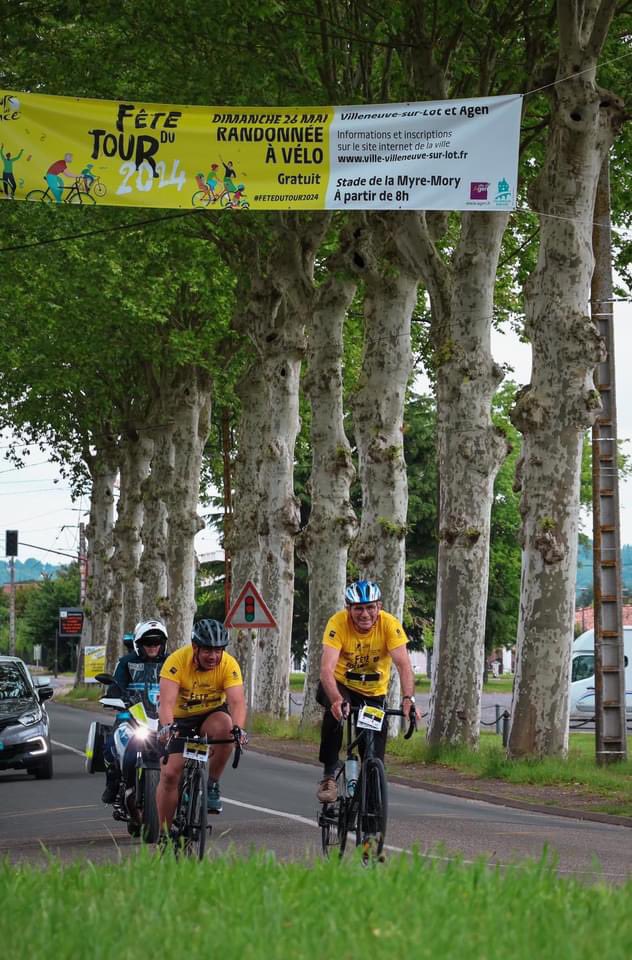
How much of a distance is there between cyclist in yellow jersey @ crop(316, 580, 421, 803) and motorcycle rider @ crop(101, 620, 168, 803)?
1843 mm

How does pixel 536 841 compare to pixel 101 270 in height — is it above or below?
below

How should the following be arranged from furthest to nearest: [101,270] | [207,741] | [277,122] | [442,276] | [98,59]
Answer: [101,270]
[98,59]
[442,276]
[277,122]
[207,741]

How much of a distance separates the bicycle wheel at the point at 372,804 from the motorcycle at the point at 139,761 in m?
1.79

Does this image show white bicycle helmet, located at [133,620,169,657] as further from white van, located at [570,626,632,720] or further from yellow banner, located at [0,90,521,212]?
white van, located at [570,626,632,720]

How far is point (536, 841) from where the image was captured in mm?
13242

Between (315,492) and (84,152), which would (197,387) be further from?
(84,152)

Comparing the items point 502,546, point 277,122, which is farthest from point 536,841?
point 502,546

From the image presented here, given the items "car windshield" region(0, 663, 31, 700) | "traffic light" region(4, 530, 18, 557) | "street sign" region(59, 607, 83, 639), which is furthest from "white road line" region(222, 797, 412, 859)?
"street sign" region(59, 607, 83, 639)

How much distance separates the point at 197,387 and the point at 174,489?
2805 mm

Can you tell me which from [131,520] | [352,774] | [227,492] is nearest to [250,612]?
[352,774]

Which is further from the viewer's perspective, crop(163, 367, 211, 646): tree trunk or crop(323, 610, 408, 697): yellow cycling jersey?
crop(163, 367, 211, 646): tree trunk

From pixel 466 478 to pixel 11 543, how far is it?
65870 mm

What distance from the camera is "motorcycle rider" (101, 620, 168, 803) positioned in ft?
42.8

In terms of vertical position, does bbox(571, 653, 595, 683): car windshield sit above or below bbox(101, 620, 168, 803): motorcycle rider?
above
